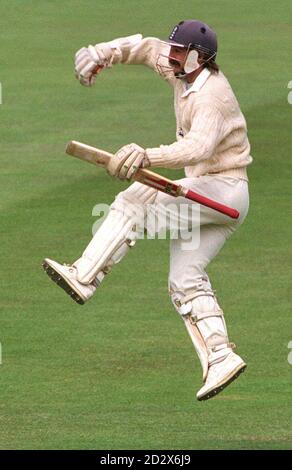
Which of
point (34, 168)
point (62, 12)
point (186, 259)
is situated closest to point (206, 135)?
point (186, 259)

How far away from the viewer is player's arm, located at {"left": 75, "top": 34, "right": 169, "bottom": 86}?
1282 centimetres

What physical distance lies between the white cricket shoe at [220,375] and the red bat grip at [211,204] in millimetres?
977

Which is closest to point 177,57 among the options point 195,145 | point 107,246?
point 195,145

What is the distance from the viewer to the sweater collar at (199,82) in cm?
1245

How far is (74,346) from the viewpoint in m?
16.5

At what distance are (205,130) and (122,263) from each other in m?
7.22

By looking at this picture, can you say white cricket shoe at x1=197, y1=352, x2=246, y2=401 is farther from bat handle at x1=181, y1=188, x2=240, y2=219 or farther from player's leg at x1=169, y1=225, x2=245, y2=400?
bat handle at x1=181, y1=188, x2=240, y2=219

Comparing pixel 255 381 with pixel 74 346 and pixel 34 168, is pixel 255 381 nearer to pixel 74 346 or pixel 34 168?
pixel 74 346

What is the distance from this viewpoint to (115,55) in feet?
42.9

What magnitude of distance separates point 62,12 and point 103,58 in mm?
18091

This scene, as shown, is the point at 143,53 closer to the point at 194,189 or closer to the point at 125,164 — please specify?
the point at 194,189

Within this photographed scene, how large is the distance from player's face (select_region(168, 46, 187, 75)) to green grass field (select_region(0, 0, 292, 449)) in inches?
106

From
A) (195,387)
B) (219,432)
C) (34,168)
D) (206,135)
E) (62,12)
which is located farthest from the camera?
(62,12)
